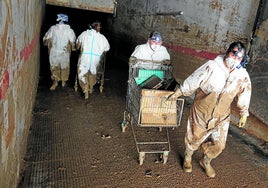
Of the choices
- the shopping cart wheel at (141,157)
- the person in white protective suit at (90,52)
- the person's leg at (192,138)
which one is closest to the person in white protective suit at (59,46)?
the person in white protective suit at (90,52)

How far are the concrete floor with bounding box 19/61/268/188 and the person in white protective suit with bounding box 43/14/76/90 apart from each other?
3.06ft

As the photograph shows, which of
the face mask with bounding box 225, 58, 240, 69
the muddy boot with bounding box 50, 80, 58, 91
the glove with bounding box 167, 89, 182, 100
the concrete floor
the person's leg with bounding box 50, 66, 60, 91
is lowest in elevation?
the concrete floor

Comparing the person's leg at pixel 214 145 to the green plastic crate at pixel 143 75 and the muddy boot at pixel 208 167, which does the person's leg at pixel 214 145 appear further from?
the green plastic crate at pixel 143 75

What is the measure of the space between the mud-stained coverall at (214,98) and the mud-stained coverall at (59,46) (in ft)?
11.6

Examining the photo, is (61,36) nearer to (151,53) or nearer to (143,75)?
(151,53)

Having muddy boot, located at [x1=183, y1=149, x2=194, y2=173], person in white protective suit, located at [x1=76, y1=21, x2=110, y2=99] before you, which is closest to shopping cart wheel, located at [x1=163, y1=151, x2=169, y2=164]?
muddy boot, located at [x1=183, y1=149, x2=194, y2=173]

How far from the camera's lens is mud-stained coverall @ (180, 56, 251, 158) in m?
3.43

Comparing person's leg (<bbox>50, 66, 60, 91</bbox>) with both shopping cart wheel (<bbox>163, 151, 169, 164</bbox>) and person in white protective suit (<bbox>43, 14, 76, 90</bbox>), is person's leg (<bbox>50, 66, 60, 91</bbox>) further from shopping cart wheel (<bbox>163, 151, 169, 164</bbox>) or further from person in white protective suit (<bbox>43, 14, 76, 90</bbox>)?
shopping cart wheel (<bbox>163, 151, 169, 164</bbox>)

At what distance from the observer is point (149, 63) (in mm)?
4652

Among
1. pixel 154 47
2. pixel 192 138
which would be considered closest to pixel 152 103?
pixel 192 138

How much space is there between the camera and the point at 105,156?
4.13m

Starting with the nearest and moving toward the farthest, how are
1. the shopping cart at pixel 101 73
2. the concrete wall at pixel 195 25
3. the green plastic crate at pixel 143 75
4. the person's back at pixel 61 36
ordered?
the green plastic crate at pixel 143 75 → the concrete wall at pixel 195 25 → the person's back at pixel 61 36 → the shopping cart at pixel 101 73

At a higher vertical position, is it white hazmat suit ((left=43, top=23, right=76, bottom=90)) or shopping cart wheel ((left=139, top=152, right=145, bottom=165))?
white hazmat suit ((left=43, top=23, right=76, bottom=90))

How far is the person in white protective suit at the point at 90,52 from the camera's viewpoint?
577 cm
